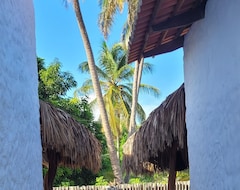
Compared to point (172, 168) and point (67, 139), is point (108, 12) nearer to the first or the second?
point (172, 168)

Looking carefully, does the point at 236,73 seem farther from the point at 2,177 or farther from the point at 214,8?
the point at 2,177

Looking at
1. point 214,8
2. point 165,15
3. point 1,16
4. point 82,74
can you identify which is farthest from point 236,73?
point 82,74

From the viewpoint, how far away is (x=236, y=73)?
12.8 feet

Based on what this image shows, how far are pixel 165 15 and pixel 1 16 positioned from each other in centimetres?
278

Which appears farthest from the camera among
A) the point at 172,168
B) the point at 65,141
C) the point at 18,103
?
the point at 172,168

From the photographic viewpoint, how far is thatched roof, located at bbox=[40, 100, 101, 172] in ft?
19.9

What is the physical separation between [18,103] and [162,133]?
4.19m

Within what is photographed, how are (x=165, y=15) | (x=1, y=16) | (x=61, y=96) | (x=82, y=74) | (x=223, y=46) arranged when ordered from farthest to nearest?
(x=82, y=74), (x=61, y=96), (x=165, y=15), (x=223, y=46), (x=1, y=16)

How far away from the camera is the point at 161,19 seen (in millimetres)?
5102

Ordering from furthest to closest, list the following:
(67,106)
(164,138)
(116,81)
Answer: (116,81)
(67,106)
(164,138)

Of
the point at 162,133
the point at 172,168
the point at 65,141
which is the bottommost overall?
the point at 172,168

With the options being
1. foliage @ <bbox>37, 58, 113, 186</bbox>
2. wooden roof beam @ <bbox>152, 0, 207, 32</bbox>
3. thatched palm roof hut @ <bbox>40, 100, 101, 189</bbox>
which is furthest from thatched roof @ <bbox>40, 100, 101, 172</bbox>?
foliage @ <bbox>37, 58, 113, 186</bbox>

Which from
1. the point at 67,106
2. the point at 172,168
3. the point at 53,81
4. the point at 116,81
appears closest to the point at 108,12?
the point at 53,81

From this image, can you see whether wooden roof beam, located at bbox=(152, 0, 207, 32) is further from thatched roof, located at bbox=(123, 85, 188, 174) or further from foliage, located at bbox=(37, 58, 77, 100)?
foliage, located at bbox=(37, 58, 77, 100)
